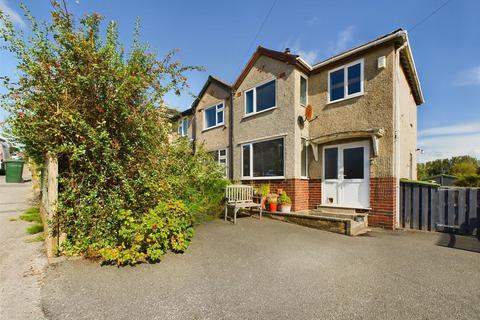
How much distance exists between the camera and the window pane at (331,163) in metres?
8.77

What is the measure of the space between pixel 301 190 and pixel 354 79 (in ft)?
14.4

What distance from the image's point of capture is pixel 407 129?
9.37m

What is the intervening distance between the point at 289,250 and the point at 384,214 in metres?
4.13

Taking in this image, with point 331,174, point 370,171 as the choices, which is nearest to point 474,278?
point 370,171

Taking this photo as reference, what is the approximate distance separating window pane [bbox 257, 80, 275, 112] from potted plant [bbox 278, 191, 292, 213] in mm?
3863

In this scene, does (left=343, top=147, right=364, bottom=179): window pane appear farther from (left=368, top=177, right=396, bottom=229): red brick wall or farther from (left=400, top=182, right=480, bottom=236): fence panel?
(left=400, top=182, right=480, bottom=236): fence panel

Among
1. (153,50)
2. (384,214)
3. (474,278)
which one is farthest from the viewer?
(384,214)

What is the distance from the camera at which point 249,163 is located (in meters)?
10.7

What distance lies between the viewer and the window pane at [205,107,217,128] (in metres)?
13.5

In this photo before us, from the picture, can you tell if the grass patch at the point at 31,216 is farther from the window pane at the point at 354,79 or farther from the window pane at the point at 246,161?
the window pane at the point at 354,79

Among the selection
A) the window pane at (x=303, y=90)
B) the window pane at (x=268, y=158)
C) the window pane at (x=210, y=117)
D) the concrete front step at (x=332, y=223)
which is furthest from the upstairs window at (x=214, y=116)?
the concrete front step at (x=332, y=223)

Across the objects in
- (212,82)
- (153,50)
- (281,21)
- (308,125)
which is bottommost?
(308,125)

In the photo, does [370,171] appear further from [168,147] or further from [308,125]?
[168,147]

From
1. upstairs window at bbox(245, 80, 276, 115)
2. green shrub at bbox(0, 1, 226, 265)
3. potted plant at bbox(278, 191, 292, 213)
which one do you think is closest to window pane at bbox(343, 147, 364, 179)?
potted plant at bbox(278, 191, 292, 213)
